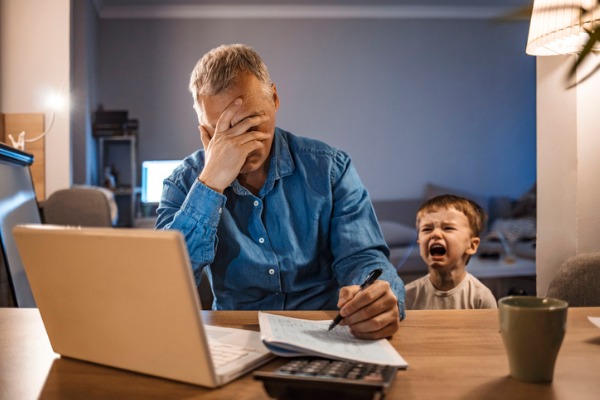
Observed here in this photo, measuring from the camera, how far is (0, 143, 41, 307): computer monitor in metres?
2.38

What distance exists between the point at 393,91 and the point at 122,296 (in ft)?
21.0

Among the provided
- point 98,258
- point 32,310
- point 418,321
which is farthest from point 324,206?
point 98,258

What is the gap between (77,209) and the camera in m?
3.13

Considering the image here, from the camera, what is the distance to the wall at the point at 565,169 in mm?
1941

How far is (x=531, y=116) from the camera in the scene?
7031 mm

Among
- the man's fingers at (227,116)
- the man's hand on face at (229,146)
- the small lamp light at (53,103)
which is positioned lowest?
the man's hand on face at (229,146)

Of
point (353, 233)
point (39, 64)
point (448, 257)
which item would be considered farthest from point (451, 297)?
point (39, 64)

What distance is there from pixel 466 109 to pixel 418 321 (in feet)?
20.4

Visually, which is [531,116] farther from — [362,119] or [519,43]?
[362,119]

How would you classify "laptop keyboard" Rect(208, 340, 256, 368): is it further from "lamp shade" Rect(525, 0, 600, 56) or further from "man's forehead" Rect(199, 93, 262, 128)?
"lamp shade" Rect(525, 0, 600, 56)

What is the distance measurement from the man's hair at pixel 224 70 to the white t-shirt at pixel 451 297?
0.94 m

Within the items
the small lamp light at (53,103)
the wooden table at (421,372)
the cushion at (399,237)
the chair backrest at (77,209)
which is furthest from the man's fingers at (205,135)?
the cushion at (399,237)

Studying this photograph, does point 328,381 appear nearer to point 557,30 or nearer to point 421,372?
point 421,372

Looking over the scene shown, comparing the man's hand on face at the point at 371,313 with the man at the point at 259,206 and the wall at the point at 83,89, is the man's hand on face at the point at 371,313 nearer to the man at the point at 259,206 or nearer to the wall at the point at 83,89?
the man at the point at 259,206
